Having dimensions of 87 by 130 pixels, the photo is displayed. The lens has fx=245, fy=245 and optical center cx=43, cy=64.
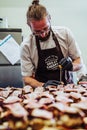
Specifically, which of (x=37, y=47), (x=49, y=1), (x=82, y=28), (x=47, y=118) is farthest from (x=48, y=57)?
(x=82, y=28)

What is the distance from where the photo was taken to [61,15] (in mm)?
5207

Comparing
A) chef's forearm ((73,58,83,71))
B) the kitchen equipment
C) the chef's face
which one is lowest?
the kitchen equipment

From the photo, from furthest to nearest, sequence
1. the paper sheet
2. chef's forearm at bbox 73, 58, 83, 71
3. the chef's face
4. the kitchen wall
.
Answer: the kitchen wall < the paper sheet < chef's forearm at bbox 73, 58, 83, 71 < the chef's face

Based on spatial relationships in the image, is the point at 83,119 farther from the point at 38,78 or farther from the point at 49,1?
the point at 49,1

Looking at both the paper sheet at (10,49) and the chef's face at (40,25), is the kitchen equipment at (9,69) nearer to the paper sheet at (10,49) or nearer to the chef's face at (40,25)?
the paper sheet at (10,49)

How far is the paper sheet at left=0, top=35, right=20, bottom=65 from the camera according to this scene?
10.8 feet

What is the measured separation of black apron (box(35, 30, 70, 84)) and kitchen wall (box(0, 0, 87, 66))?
2857mm

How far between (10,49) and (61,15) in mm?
2223

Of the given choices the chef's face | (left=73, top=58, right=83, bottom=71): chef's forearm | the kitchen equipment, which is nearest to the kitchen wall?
the kitchen equipment

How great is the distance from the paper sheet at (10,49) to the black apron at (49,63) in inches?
46.9

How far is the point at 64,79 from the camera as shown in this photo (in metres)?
2.16

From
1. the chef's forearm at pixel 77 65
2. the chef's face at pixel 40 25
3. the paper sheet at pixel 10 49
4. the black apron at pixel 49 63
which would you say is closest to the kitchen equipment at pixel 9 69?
the paper sheet at pixel 10 49

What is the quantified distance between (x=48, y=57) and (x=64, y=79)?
0.24 meters

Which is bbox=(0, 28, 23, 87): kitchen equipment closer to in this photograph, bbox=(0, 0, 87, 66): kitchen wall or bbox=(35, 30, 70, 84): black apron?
bbox=(35, 30, 70, 84): black apron
